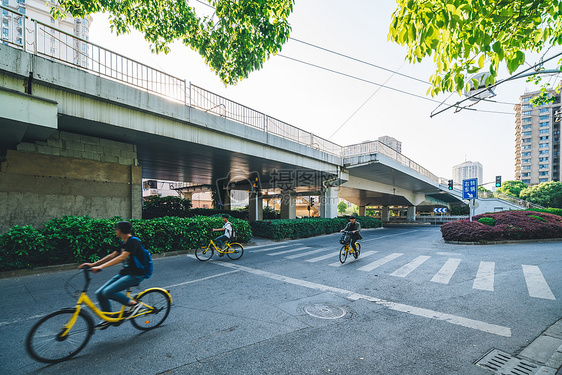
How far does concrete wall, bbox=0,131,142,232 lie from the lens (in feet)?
29.9

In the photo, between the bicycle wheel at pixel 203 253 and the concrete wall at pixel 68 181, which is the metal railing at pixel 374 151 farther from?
the concrete wall at pixel 68 181

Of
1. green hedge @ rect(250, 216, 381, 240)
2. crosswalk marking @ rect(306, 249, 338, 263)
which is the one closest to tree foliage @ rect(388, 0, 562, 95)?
crosswalk marking @ rect(306, 249, 338, 263)

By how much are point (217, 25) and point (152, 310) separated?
799 centimetres

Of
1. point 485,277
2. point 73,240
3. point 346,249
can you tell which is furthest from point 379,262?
point 73,240

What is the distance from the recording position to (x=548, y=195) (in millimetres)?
55938

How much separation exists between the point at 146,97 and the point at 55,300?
7.17 m

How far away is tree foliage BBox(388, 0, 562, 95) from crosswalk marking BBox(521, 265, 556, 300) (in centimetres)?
516

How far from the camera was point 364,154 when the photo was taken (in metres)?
20.8

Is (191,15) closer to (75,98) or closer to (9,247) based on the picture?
(75,98)

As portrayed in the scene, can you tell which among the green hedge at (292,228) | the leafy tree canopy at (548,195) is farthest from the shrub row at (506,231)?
the leafy tree canopy at (548,195)

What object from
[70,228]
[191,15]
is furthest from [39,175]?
[191,15]

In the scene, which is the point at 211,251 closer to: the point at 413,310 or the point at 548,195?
the point at 413,310

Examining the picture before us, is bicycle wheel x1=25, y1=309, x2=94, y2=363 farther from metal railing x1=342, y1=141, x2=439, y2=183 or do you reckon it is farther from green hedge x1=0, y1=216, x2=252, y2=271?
metal railing x1=342, y1=141, x2=439, y2=183

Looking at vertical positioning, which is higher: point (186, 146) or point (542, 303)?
point (186, 146)
